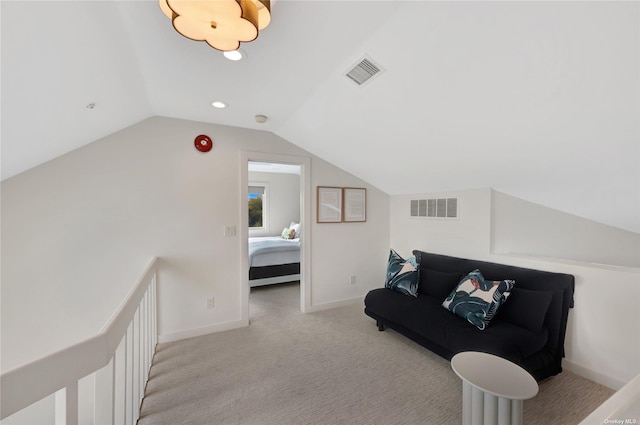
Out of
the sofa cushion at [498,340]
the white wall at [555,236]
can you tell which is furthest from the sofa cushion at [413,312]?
the white wall at [555,236]

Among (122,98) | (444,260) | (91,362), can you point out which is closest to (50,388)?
(91,362)

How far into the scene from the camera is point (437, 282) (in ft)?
9.39

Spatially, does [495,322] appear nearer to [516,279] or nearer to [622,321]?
[516,279]

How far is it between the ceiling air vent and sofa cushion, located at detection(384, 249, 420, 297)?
6.66ft

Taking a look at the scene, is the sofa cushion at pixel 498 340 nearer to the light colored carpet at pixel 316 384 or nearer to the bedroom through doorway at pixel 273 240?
the light colored carpet at pixel 316 384

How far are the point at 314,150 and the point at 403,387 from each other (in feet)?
8.81

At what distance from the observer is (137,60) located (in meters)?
1.77

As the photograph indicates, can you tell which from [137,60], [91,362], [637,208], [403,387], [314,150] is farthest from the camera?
[314,150]

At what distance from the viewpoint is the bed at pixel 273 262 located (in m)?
4.55

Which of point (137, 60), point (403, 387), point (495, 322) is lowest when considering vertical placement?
point (403, 387)

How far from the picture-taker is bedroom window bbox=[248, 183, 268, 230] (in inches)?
254

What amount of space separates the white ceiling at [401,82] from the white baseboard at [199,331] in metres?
1.97

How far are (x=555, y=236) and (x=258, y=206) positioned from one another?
18.0ft

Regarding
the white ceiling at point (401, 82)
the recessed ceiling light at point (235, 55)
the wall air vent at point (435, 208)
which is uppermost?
the recessed ceiling light at point (235, 55)
